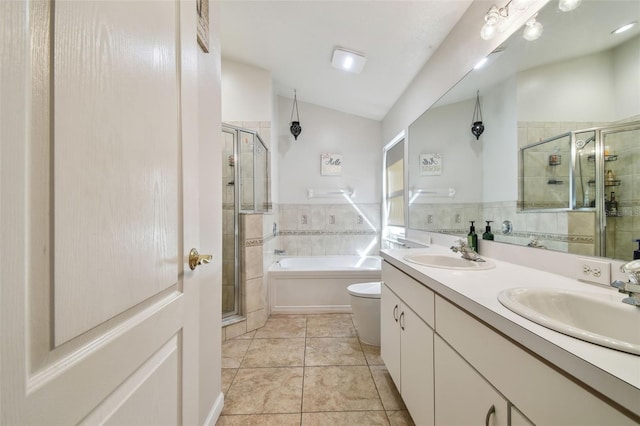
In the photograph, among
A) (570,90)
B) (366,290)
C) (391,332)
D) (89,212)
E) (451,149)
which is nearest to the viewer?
(89,212)

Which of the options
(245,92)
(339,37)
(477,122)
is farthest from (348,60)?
(477,122)

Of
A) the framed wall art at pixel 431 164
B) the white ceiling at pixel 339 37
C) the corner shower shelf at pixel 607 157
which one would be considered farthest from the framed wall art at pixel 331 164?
the corner shower shelf at pixel 607 157

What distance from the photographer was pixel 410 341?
1.26 meters

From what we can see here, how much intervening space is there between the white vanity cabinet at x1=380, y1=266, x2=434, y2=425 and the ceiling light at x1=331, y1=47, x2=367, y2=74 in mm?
1887

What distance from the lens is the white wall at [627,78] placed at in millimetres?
825

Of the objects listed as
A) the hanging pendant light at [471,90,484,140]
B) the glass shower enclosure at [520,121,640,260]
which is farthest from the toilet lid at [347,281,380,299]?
the hanging pendant light at [471,90,484,140]

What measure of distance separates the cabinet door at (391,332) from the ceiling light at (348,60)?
1987 mm

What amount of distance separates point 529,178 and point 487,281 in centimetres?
65

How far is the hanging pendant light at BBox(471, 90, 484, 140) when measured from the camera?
1.63 meters

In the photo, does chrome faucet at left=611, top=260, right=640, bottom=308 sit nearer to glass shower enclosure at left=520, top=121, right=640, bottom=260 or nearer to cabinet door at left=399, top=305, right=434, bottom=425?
glass shower enclosure at left=520, top=121, right=640, bottom=260

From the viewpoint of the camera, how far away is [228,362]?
1910 mm

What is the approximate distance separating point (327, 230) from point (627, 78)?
9.59ft

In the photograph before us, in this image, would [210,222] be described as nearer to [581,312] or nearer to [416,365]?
[416,365]

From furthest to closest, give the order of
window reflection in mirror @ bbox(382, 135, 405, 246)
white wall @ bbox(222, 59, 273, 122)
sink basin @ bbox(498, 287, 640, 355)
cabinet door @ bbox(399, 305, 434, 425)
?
window reflection in mirror @ bbox(382, 135, 405, 246)
white wall @ bbox(222, 59, 273, 122)
cabinet door @ bbox(399, 305, 434, 425)
sink basin @ bbox(498, 287, 640, 355)
